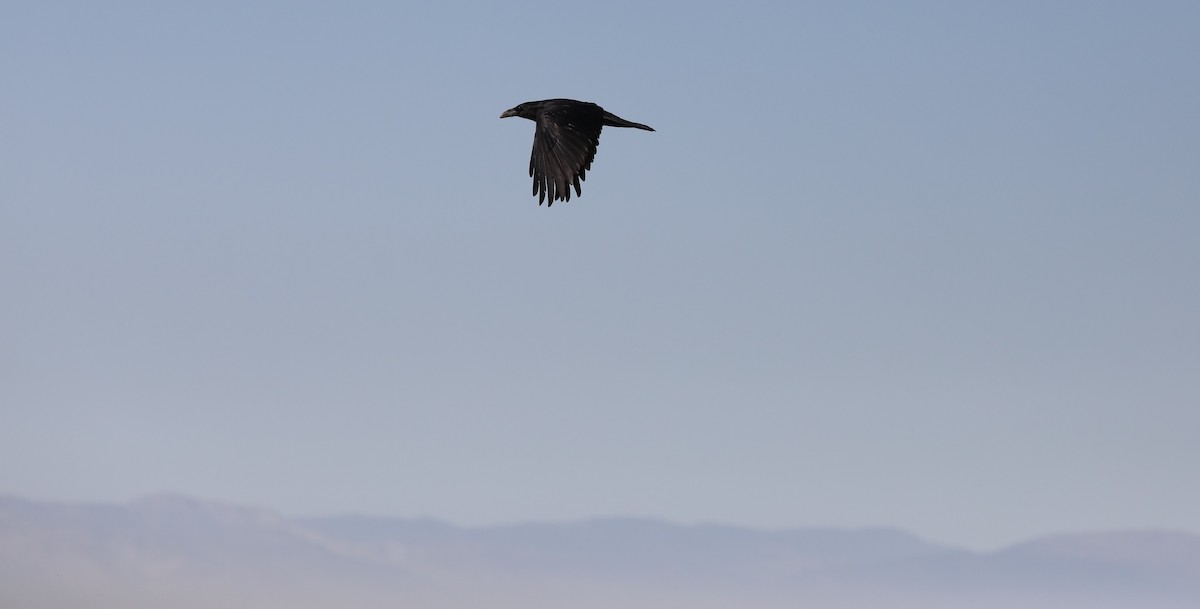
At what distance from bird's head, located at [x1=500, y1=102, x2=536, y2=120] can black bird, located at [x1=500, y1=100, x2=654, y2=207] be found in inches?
20.9

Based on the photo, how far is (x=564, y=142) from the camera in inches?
1673

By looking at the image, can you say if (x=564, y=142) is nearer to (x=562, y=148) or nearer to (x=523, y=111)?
Answer: (x=562, y=148)

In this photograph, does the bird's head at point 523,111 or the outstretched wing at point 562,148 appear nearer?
the outstretched wing at point 562,148

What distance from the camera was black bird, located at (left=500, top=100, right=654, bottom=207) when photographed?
41531 mm

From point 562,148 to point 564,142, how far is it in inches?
11.3

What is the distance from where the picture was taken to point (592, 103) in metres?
43.7

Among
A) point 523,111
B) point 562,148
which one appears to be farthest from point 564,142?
point 523,111

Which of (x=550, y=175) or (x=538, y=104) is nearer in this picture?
(x=550, y=175)

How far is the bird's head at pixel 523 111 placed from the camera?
149 feet

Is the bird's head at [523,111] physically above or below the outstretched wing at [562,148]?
above

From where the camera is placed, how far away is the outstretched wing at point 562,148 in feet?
136

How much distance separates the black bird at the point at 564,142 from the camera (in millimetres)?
41531

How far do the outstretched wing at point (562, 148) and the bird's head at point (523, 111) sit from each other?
1428 mm

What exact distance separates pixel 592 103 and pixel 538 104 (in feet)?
6.32
